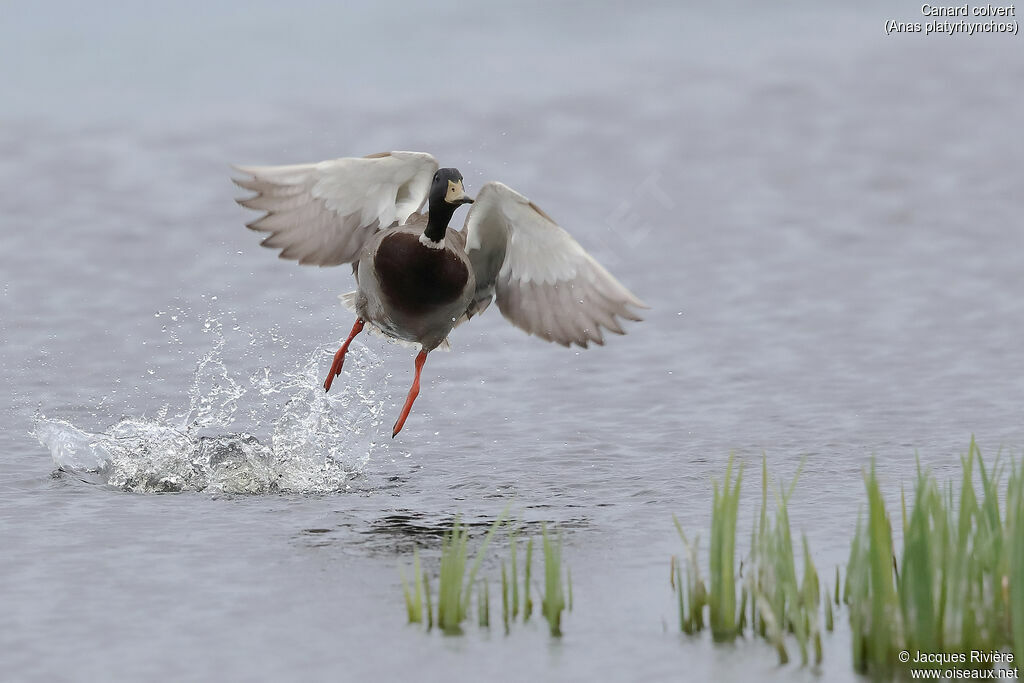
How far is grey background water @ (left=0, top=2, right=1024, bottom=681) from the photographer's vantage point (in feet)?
24.3

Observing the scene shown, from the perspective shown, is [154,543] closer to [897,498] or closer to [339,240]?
[339,240]

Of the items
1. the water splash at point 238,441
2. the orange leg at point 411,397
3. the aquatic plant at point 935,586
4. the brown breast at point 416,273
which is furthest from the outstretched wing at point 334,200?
the aquatic plant at point 935,586

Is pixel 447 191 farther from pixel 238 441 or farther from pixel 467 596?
pixel 467 596

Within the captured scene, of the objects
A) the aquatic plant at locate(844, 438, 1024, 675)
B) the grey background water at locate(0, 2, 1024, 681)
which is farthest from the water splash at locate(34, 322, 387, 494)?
the aquatic plant at locate(844, 438, 1024, 675)

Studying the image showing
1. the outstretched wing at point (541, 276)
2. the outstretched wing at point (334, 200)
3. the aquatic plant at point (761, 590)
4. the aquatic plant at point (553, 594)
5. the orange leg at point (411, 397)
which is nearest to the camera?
the aquatic plant at point (761, 590)

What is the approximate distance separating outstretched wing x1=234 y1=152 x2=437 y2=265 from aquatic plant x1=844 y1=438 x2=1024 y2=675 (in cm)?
436

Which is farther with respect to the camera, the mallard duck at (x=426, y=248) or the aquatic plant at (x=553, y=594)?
the mallard duck at (x=426, y=248)

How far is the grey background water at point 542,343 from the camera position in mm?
7418

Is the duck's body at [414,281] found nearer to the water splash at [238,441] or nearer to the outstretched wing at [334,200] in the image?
the outstretched wing at [334,200]

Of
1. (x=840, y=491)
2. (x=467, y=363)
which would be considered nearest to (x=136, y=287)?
(x=467, y=363)

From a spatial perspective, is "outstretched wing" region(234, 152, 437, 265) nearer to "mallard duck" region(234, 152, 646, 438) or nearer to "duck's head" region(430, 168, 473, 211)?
"mallard duck" region(234, 152, 646, 438)

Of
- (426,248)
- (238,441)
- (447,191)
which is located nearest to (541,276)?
(426,248)

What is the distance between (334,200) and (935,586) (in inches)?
197

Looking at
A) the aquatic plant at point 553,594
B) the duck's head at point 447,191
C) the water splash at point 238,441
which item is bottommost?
the aquatic plant at point 553,594
